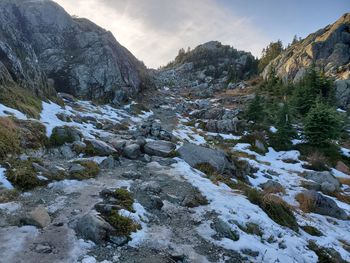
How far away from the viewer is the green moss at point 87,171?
12.4 m

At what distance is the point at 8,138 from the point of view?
12.9 m

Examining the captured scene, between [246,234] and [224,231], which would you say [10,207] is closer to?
[224,231]

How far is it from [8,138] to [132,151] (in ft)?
22.8

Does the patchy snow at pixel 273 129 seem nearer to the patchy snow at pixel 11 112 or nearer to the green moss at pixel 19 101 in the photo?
the green moss at pixel 19 101

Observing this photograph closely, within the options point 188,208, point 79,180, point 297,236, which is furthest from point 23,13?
point 297,236

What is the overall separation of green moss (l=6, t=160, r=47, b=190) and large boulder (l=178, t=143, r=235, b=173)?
367 inches

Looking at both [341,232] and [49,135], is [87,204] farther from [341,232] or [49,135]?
[341,232]

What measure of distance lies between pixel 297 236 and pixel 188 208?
4234 mm

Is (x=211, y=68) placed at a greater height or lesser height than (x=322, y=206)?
greater

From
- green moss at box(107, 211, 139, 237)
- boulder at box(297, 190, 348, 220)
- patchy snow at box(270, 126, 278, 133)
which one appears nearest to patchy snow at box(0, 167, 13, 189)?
green moss at box(107, 211, 139, 237)

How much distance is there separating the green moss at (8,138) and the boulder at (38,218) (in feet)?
15.5

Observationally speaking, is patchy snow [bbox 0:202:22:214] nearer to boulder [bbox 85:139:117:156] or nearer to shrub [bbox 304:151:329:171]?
boulder [bbox 85:139:117:156]

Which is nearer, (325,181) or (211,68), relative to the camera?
(325,181)

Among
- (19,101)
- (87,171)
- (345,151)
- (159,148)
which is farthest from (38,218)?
(345,151)
